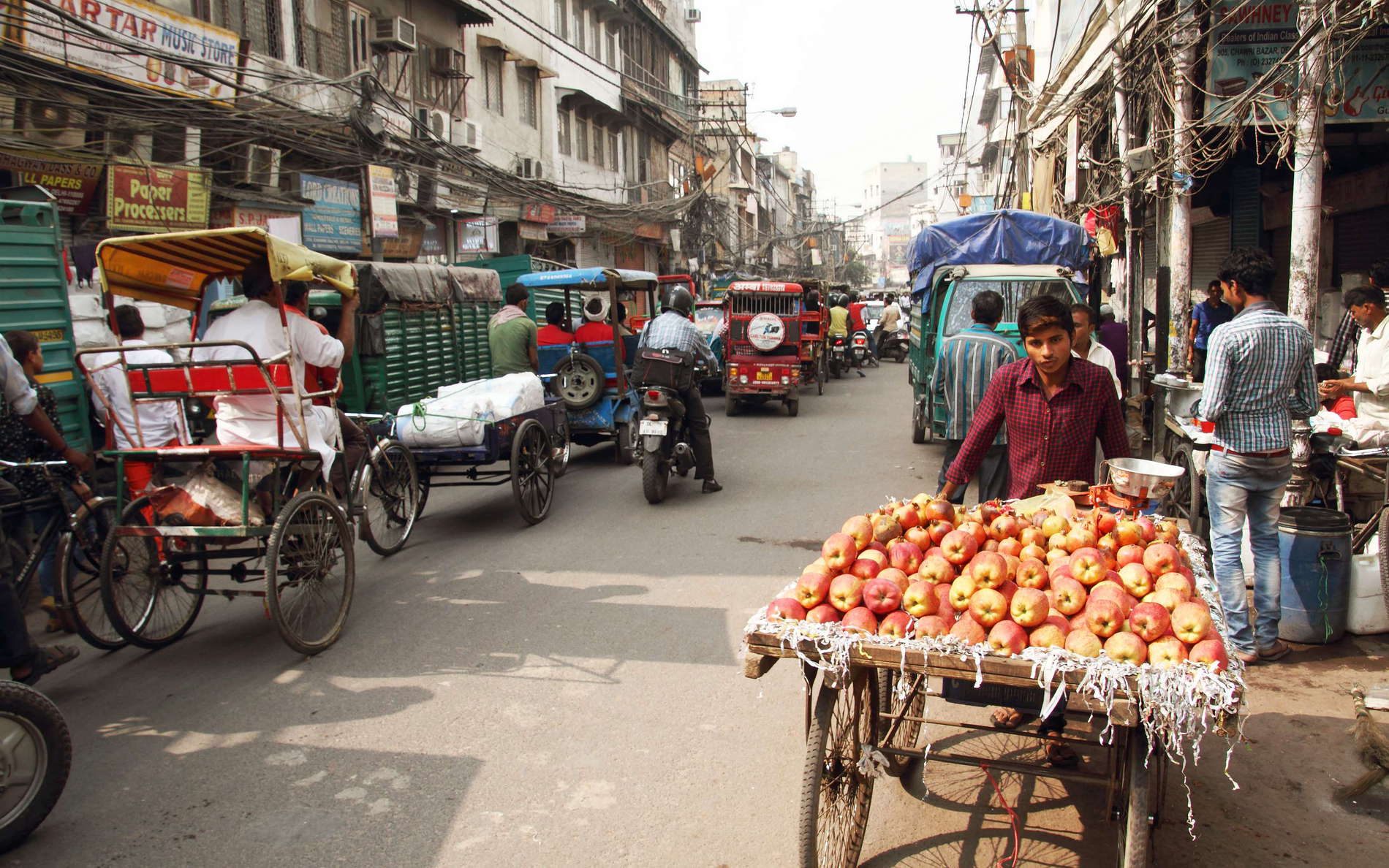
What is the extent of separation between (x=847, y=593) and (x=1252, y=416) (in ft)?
9.13

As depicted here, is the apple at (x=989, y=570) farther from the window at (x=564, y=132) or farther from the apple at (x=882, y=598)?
the window at (x=564, y=132)

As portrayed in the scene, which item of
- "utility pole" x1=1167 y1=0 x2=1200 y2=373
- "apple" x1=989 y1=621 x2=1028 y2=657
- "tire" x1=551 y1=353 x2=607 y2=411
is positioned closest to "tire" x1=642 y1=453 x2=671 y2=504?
"tire" x1=551 y1=353 x2=607 y2=411

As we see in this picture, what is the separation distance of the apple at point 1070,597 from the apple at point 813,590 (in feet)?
2.13

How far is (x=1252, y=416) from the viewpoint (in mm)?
4492

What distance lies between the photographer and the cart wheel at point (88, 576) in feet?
15.8

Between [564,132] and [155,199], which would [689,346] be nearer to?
[155,199]

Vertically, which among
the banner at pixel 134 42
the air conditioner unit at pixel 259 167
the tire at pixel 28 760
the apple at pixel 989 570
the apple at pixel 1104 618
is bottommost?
the tire at pixel 28 760

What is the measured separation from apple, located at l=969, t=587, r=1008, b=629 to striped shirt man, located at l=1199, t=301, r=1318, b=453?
8.24 feet

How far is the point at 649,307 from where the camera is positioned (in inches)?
469

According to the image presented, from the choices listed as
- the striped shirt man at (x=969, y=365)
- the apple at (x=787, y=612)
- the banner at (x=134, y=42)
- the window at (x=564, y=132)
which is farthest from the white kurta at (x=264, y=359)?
the window at (x=564, y=132)

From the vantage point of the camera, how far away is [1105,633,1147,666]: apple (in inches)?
96.0

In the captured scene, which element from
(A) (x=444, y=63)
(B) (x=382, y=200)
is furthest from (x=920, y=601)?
(A) (x=444, y=63)

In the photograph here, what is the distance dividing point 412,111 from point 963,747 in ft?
55.7

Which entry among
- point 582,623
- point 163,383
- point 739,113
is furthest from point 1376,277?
point 739,113
